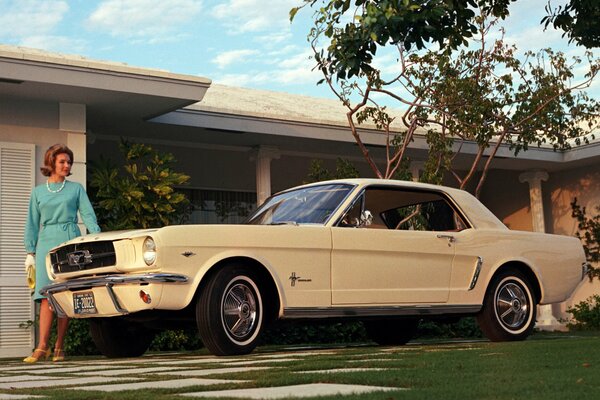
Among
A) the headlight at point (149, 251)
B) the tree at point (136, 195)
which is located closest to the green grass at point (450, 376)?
the headlight at point (149, 251)

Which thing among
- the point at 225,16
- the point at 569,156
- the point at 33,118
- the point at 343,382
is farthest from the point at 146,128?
the point at 343,382

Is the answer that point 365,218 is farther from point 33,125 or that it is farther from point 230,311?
point 33,125

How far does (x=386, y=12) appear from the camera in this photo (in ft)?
26.7

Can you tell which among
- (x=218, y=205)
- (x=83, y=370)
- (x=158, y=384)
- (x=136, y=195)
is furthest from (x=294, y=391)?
(x=218, y=205)

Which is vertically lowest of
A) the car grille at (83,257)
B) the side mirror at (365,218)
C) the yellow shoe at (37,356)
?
the yellow shoe at (37,356)

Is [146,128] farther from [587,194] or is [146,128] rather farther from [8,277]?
[587,194]

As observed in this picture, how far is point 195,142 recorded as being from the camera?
1634 centimetres

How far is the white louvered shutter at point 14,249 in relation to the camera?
474 inches

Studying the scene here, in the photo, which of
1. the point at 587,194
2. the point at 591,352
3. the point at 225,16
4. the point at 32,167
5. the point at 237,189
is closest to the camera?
the point at 591,352

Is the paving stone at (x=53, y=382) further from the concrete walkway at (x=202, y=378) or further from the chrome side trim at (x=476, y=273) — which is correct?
the chrome side trim at (x=476, y=273)

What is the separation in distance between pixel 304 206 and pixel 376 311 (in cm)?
107

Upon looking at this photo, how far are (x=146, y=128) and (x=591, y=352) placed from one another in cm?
969

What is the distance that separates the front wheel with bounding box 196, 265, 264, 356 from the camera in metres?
6.93

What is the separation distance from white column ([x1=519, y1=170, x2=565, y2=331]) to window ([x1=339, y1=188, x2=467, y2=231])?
10691mm
